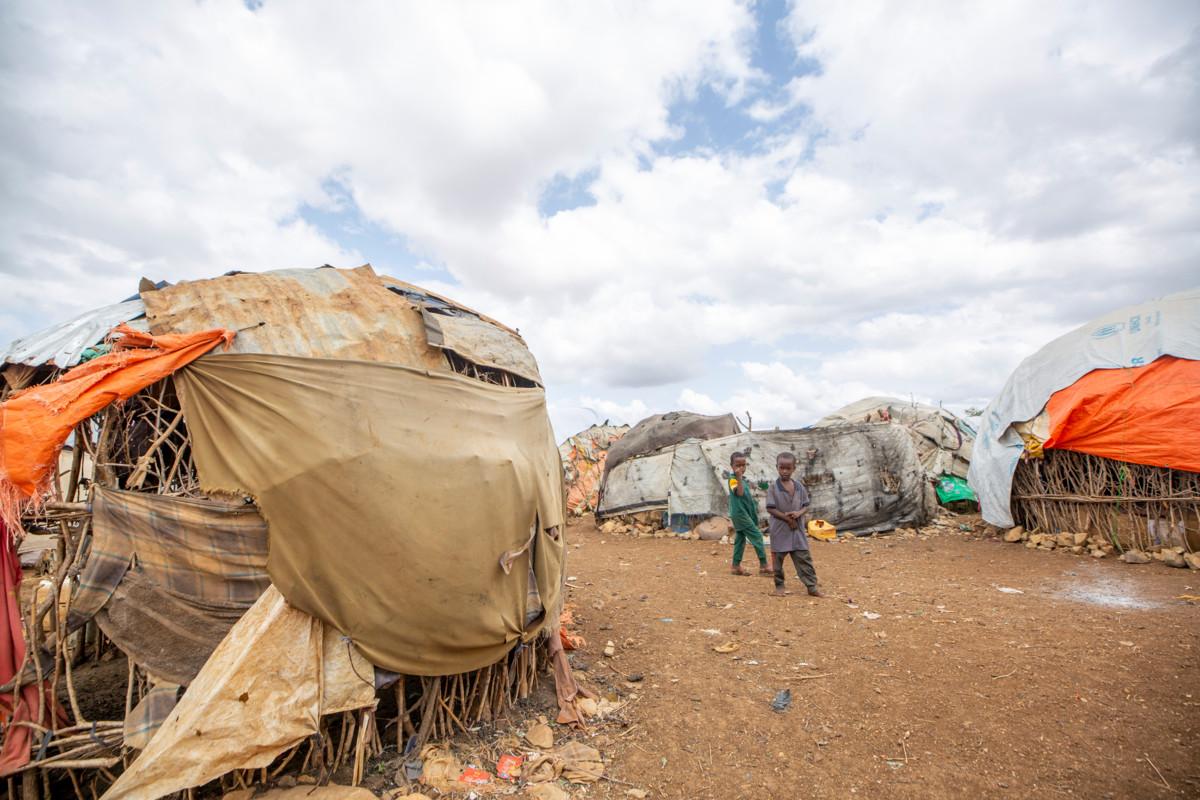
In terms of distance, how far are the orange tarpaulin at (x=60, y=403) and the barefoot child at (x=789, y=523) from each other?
17.9ft

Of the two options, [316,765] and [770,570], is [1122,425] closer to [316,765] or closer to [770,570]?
[770,570]

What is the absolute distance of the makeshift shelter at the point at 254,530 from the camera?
2.91 m

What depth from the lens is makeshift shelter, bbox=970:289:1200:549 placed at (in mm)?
7617

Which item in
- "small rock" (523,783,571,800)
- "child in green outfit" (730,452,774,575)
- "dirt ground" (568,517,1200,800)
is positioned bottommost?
"small rock" (523,783,571,800)

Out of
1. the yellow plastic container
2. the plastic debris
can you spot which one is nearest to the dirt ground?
the plastic debris

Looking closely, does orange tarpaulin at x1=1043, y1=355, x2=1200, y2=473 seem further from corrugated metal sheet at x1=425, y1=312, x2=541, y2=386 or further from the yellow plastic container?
corrugated metal sheet at x1=425, y1=312, x2=541, y2=386

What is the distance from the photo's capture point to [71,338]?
3.54 metres

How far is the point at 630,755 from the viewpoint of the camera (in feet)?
11.5

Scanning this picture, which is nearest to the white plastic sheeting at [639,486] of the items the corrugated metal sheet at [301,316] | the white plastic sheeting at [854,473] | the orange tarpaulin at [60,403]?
the white plastic sheeting at [854,473]

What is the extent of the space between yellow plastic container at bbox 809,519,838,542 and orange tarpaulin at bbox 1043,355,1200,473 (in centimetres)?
339

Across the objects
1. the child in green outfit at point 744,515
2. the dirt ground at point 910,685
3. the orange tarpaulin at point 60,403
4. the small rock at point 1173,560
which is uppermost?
the orange tarpaulin at point 60,403

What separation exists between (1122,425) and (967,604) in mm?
4195

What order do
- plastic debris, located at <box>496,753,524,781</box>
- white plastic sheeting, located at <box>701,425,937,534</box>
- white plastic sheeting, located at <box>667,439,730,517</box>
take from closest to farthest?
1. plastic debris, located at <box>496,753,524,781</box>
2. white plastic sheeting, located at <box>701,425,937,534</box>
3. white plastic sheeting, located at <box>667,439,730,517</box>

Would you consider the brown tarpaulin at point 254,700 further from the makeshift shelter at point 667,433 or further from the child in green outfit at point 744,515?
the makeshift shelter at point 667,433
